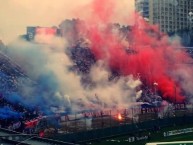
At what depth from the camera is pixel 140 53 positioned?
5269 centimetres

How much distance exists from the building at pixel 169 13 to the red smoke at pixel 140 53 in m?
42.4

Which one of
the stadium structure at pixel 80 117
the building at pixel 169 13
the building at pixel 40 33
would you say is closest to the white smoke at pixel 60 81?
the building at pixel 40 33

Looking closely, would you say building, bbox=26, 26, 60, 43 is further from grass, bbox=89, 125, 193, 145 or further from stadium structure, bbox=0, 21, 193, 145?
grass, bbox=89, 125, 193, 145

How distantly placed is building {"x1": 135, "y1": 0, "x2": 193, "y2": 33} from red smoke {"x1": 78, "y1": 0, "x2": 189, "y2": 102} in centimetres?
4241

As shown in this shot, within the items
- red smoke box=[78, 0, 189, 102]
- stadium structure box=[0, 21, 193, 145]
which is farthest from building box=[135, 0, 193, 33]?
stadium structure box=[0, 21, 193, 145]

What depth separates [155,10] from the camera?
97438mm

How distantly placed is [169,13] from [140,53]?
155 ft

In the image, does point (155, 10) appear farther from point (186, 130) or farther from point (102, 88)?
point (186, 130)

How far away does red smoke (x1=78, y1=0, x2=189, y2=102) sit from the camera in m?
49.8

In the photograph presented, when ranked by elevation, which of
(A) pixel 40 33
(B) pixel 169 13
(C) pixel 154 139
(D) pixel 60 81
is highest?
(B) pixel 169 13

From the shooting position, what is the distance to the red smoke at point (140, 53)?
4978 centimetres

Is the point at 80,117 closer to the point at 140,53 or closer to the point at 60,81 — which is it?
the point at 60,81

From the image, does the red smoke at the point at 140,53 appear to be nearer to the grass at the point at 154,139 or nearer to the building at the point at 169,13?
the grass at the point at 154,139

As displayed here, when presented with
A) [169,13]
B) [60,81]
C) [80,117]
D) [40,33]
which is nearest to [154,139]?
[80,117]
